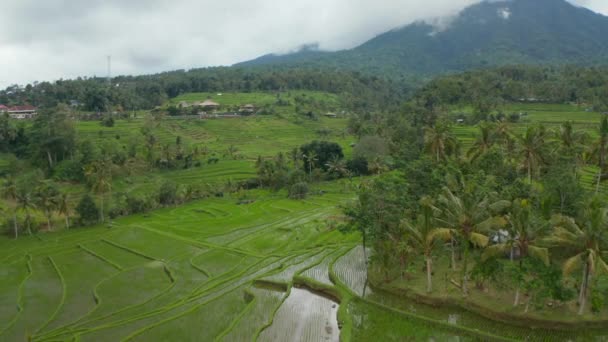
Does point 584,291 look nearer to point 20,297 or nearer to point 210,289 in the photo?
point 210,289

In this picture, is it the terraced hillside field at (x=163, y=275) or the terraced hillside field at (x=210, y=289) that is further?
the terraced hillside field at (x=163, y=275)

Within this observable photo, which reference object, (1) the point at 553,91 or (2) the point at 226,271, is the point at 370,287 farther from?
(1) the point at 553,91

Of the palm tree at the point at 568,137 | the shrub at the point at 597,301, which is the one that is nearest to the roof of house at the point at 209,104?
the palm tree at the point at 568,137

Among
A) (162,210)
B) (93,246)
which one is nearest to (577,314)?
(93,246)

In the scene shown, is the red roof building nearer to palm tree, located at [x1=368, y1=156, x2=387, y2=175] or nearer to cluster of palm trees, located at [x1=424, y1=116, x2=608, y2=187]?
palm tree, located at [x1=368, y1=156, x2=387, y2=175]

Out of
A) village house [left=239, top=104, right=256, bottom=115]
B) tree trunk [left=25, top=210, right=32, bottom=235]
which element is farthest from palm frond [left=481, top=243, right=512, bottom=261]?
village house [left=239, top=104, right=256, bottom=115]

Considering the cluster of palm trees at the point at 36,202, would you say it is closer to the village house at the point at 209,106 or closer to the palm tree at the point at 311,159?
the palm tree at the point at 311,159
